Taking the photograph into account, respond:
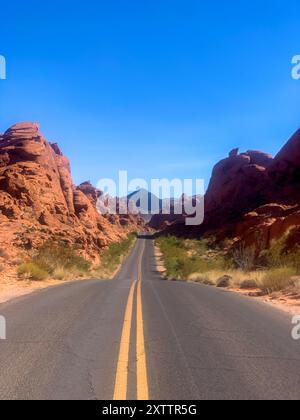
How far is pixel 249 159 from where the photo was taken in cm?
10094

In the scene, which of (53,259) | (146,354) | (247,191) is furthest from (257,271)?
(247,191)

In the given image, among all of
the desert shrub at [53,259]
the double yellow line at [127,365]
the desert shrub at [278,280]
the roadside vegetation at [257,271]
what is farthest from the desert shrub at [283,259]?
the desert shrub at [53,259]

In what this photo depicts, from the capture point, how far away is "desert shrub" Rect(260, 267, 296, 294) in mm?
16672

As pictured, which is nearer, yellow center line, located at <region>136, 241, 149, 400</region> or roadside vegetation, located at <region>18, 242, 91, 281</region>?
yellow center line, located at <region>136, 241, 149, 400</region>

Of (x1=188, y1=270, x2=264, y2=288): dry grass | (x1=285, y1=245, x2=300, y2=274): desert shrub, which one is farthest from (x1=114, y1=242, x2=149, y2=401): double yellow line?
(x1=188, y1=270, x2=264, y2=288): dry grass

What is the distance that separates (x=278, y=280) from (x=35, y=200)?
120ft

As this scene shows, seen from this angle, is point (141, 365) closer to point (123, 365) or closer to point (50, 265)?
point (123, 365)

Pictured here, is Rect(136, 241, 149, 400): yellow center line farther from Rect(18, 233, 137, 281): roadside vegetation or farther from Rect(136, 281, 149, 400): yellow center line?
Rect(18, 233, 137, 281): roadside vegetation

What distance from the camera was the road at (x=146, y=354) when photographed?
518 cm

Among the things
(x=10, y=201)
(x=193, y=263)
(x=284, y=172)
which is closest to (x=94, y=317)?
(x=193, y=263)

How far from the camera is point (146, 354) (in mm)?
6957

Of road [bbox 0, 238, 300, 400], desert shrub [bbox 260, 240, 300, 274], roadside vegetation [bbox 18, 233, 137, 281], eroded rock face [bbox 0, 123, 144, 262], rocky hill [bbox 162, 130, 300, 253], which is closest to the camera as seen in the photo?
road [bbox 0, 238, 300, 400]

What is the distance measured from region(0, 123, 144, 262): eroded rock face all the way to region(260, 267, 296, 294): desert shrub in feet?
51.4

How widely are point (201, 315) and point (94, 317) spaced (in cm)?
264
